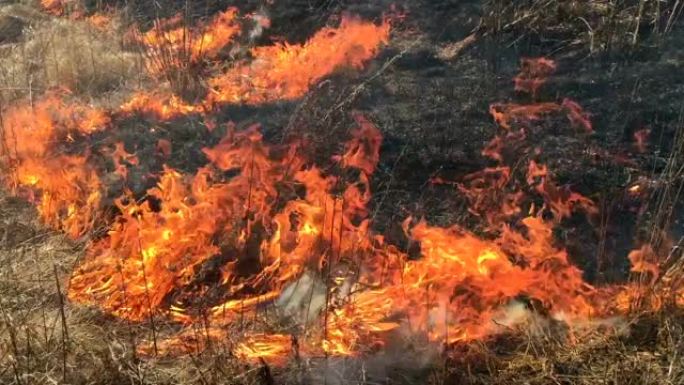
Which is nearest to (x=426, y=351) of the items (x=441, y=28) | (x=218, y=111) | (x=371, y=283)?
(x=371, y=283)

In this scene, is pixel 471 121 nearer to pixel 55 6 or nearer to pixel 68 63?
pixel 68 63

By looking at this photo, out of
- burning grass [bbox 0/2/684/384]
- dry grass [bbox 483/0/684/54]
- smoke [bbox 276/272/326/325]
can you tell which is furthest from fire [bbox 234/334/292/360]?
dry grass [bbox 483/0/684/54]

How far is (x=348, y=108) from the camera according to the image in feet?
16.9

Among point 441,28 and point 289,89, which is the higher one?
point 441,28

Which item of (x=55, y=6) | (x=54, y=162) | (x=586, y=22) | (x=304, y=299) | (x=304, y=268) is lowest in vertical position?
(x=304, y=299)

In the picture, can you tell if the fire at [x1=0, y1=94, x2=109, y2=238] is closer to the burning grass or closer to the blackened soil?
the burning grass

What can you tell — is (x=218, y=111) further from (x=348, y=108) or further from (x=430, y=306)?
(x=430, y=306)

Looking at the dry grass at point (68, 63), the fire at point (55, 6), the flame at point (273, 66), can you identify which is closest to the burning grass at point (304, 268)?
the flame at point (273, 66)

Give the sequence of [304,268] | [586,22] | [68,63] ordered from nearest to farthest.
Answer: [304,268]
[586,22]
[68,63]

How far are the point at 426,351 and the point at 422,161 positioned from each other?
1.76 metres

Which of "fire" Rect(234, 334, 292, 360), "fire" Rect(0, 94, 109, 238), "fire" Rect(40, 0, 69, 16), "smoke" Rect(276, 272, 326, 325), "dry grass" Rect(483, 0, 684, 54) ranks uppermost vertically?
"fire" Rect(40, 0, 69, 16)

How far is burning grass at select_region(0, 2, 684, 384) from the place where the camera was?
9.85 ft

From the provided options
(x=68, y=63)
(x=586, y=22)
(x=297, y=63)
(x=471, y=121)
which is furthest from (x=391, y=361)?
(x=68, y=63)

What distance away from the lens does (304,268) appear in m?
3.74
